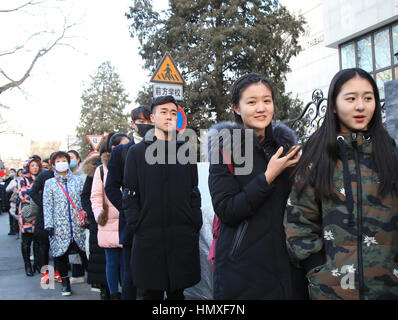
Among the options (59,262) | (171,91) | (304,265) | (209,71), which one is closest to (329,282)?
(304,265)

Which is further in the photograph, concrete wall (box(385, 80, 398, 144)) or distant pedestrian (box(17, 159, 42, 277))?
distant pedestrian (box(17, 159, 42, 277))

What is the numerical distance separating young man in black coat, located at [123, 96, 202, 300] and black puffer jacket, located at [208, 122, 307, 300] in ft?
2.77

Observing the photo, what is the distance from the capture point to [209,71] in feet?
62.5

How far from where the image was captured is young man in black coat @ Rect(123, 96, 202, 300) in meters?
2.75

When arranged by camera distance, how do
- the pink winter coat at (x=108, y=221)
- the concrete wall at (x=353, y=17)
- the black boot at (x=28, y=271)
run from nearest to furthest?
the pink winter coat at (x=108, y=221), the black boot at (x=28, y=271), the concrete wall at (x=353, y=17)

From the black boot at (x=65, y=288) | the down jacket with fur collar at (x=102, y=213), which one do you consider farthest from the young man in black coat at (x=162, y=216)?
the black boot at (x=65, y=288)

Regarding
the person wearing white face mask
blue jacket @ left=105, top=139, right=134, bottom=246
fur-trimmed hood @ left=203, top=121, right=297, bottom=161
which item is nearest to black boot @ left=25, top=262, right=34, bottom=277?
the person wearing white face mask

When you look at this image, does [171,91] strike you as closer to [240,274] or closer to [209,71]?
[240,274]

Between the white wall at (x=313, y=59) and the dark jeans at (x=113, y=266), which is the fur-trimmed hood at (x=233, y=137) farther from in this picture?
the white wall at (x=313, y=59)

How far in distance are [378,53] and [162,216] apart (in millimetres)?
16368

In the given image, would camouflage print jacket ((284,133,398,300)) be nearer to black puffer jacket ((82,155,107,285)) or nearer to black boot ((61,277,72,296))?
black puffer jacket ((82,155,107,285))

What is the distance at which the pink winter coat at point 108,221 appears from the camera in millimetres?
3850

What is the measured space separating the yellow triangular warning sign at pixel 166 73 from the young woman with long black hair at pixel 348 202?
4941mm

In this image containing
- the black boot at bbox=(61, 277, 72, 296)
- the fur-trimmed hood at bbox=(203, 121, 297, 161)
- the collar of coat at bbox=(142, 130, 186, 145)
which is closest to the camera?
the fur-trimmed hood at bbox=(203, 121, 297, 161)
